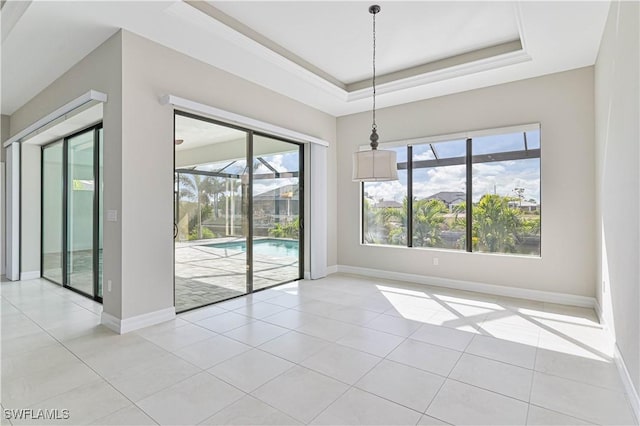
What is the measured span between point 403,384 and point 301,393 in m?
0.73

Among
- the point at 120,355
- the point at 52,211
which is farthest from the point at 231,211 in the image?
the point at 52,211

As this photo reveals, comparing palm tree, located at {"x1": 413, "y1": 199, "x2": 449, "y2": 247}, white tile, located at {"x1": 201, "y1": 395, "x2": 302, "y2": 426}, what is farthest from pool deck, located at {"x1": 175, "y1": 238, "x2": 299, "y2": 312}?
palm tree, located at {"x1": 413, "y1": 199, "x2": 449, "y2": 247}

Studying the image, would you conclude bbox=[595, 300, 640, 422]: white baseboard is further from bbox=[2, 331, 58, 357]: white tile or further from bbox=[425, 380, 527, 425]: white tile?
bbox=[2, 331, 58, 357]: white tile

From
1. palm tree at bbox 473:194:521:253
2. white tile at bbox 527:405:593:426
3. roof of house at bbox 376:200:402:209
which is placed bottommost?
white tile at bbox 527:405:593:426

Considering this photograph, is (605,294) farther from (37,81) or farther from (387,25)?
(37,81)

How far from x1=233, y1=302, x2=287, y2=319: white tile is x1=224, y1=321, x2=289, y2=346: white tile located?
1.00 ft

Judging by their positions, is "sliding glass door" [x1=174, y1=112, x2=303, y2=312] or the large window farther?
the large window

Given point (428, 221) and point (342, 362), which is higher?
point (428, 221)

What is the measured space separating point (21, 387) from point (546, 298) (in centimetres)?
549

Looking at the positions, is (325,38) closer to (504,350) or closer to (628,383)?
(504,350)

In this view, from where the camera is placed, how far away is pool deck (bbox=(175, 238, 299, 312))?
4.09 meters

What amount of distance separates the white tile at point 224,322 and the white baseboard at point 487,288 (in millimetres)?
2859

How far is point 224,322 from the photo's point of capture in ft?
11.8

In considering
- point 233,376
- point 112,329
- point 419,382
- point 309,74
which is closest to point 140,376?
point 233,376
